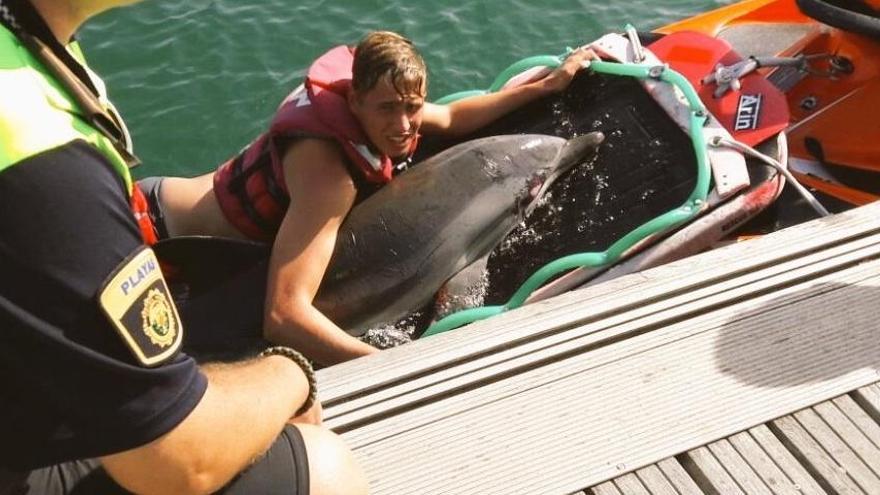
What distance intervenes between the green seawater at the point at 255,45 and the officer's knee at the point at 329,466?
4054 millimetres

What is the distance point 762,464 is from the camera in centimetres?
293

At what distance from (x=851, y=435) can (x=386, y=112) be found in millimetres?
1981

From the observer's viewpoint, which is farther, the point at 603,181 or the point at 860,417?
the point at 603,181

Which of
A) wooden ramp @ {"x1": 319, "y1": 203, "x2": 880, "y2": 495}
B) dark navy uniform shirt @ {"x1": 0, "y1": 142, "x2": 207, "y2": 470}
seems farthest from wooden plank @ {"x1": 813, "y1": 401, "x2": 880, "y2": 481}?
dark navy uniform shirt @ {"x1": 0, "y1": 142, "x2": 207, "y2": 470}

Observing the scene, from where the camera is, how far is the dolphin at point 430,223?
409cm

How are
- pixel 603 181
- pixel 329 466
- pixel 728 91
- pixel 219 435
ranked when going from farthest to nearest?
pixel 728 91
pixel 603 181
pixel 329 466
pixel 219 435

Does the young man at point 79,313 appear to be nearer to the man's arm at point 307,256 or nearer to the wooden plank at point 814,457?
the man's arm at point 307,256

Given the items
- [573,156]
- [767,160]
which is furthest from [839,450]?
[573,156]

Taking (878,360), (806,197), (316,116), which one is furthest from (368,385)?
(806,197)

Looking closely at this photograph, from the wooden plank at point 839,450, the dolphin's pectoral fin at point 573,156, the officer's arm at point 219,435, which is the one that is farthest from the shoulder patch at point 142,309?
the dolphin's pectoral fin at point 573,156

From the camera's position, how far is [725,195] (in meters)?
4.10

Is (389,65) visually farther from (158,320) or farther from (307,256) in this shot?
(158,320)

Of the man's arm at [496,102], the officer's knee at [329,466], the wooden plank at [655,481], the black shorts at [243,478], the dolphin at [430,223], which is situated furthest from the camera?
the man's arm at [496,102]

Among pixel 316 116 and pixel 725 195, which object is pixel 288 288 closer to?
pixel 316 116
